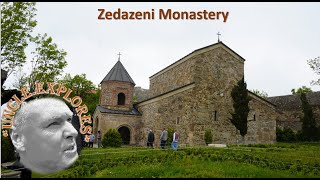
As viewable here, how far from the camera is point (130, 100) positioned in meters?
30.5

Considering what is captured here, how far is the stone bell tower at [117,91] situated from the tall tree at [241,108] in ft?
36.2

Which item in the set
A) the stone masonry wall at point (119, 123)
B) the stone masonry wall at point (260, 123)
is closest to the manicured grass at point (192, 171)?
the stone masonry wall at point (260, 123)

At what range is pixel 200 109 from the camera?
23.6 metres

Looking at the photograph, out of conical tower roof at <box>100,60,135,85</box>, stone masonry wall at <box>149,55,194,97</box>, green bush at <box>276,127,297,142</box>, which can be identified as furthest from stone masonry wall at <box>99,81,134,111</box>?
green bush at <box>276,127,297,142</box>

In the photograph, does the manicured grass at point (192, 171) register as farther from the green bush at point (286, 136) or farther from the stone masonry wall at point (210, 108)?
the green bush at point (286, 136)

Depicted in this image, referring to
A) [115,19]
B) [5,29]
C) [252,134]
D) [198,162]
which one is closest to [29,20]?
[5,29]

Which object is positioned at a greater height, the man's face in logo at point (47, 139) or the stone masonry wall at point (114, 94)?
the stone masonry wall at point (114, 94)

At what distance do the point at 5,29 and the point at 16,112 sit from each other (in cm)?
904

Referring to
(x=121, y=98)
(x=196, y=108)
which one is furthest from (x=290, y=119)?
(x=121, y=98)

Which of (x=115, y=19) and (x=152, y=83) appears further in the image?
(x=152, y=83)

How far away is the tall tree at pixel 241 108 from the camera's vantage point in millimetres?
22953

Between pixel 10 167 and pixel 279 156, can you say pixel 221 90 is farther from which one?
pixel 10 167

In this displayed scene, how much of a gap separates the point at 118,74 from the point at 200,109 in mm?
10690

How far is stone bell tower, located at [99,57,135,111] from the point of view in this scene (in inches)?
1181
